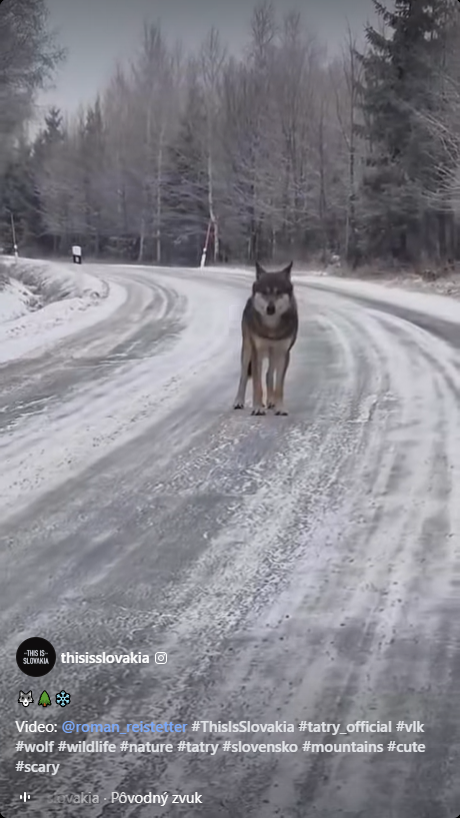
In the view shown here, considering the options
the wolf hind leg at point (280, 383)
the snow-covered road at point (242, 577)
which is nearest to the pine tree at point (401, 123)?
the wolf hind leg at point (280, 383)

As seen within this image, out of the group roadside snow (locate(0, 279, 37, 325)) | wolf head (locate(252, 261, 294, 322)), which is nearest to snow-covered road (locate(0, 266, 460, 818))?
wolf head (locate(252, 261, 294, 322))

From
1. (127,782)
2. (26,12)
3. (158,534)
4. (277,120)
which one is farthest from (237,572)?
(26,12)

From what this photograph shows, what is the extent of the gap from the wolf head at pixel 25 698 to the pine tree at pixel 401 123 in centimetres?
493

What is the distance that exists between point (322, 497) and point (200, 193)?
266 centimetres

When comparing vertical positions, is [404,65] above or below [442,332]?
above

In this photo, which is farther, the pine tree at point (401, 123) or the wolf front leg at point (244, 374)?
the pine tree at point (401, 123)

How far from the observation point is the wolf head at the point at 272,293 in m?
5.99

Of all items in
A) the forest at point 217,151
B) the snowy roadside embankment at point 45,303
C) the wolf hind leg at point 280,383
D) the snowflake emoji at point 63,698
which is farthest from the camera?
the snowy roadside embankment at point 45,303

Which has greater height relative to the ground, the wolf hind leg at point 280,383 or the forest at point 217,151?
the forest at point 217,151

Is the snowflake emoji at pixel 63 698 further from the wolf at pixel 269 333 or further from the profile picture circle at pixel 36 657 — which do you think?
the wolf at pixel 269 333

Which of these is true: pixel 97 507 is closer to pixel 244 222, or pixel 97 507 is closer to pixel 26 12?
pixel 244 222

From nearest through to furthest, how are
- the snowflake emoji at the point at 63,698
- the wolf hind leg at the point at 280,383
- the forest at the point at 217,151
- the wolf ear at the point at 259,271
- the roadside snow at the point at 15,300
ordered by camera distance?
the snowflake emoji at the point at 63,698, the forest at the point at 217,151, the wolf ear at the point at 259,271, the wolf hind leg at the point at 280,383, the roadside snow at the point at 15,300

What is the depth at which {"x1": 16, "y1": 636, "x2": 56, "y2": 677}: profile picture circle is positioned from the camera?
2.72m

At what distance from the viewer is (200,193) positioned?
20.4ft
